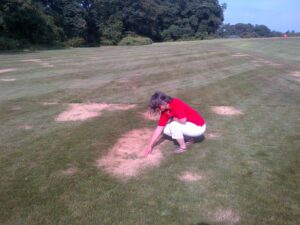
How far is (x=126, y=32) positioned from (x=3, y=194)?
64.2 metres

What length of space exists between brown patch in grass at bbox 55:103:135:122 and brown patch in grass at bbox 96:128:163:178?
6.62 feet

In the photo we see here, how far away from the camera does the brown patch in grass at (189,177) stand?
5746 millimetres

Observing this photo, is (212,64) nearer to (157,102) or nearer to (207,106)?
(207,106)

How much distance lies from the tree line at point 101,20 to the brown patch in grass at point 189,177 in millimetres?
34545

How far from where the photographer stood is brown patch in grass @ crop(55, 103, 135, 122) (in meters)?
9.12

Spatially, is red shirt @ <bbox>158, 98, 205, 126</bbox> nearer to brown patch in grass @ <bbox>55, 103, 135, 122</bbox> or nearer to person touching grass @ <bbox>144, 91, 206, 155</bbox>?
person touching grass @ <bbox>144, 91, 206, 155</bbox>

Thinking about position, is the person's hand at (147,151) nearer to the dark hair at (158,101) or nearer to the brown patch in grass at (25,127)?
the dark hair at (158,101)

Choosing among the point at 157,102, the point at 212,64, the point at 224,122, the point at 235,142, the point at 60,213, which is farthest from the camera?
the point at 212,64

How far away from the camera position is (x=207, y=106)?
397 inches

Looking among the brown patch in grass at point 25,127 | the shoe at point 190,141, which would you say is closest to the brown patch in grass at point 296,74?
the shoe at point 190,141

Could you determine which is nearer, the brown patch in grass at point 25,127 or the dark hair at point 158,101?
the dark hair at point 158,101

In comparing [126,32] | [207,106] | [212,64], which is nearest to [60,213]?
[207,106]

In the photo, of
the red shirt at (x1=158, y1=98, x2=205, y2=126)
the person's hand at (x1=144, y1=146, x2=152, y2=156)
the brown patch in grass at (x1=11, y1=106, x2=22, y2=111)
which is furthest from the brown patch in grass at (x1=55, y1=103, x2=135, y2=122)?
the red shirt at (x1=158, y1=98, x2=205, y2=126)

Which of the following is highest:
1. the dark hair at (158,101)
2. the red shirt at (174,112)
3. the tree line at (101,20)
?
the dark hair at (158,101)
